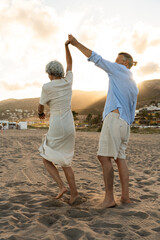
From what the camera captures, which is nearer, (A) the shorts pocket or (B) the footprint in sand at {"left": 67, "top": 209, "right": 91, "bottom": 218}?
(B) the footprint in sand at {"left": 67, "top": 209, "right": 91, "bottom": 218}

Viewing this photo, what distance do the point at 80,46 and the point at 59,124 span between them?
3.28 feet

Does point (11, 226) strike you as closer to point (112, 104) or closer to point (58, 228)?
point (58, 228)

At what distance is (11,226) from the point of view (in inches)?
80.7

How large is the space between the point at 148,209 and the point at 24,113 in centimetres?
10562

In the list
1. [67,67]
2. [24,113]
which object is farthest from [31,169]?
[24,113]

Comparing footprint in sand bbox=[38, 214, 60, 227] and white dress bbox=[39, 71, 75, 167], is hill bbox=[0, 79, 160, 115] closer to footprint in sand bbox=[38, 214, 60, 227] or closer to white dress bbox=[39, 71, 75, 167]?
white dress bbox=[39, 71, 75, 167]

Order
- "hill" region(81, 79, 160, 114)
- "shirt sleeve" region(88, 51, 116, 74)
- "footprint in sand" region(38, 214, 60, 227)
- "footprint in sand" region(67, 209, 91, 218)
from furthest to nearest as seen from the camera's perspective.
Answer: "hill" region(81, 79, 160, 114)
"shirt sleeve" region(88, 51, 116, 74)
"footprint in sand" region(67, 209, 91, 218)
"footprint in sand" region(38, 214, 60, 227)

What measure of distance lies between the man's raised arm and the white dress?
17.6 inches

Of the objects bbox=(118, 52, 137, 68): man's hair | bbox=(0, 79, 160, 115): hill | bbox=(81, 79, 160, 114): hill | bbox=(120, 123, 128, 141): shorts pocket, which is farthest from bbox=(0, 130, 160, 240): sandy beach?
bbox=(81, 79, 160, 114): hill

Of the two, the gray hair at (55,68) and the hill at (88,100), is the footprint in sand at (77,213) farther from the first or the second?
the hill at (88,100)

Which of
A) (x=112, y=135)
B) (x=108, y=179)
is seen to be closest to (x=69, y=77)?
(x=112, y=135)

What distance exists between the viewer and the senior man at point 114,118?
2572 mm

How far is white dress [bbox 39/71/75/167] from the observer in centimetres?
268

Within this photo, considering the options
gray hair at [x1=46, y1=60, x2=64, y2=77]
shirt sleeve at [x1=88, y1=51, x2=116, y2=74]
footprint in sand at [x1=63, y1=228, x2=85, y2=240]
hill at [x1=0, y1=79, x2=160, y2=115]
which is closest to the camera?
footprint in sand at [x1=63, y1=228, x2=85, y2=240]
